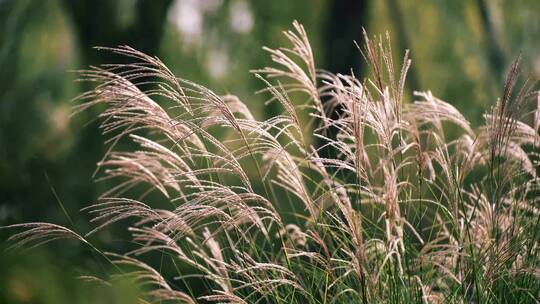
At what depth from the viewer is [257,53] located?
8.13m

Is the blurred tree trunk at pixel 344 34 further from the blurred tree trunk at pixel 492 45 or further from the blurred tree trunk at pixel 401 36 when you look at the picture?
the blurred tree trunk at pixel 492 45

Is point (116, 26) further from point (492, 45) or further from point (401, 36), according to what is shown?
point (492, 45)

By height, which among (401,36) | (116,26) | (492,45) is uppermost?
(116,26)

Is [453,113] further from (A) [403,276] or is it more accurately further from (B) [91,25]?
(B) [91,25]

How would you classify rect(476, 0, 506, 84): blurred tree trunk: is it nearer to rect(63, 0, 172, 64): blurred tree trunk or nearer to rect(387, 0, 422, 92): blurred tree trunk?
rect(387, 0, 422, 92): blurred tree trunk

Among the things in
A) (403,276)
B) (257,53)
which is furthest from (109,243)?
(403,276)

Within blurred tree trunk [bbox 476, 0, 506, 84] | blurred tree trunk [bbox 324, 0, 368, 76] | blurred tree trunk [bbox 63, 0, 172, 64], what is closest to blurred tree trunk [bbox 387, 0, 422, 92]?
blurred tree trunk [bbox 324, 0, 368, 76]

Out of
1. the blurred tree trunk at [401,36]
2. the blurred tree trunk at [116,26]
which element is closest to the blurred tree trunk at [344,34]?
the blurred tree trunk at [401,36]

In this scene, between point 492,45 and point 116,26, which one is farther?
point 116,26

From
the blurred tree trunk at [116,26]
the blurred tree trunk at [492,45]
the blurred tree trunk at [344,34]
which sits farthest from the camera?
the blurred tree trunk at [116,26]

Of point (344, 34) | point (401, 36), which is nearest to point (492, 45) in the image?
point (401, 36)

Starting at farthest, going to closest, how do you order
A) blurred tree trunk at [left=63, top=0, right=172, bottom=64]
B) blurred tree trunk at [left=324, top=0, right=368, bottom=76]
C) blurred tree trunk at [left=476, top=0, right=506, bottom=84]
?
blurred tree trunk at [left=63, top=0, right=172, bottom=64] → blurred tree trunk at [left=476, top=0, right=506, bottom=84] → blurred tree trunk at [left=324, top=0, right=368, bottom=76]

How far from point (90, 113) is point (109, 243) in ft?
4.60

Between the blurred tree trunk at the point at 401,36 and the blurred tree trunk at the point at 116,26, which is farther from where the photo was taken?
the blurred tree trunk at the point at 116,26
